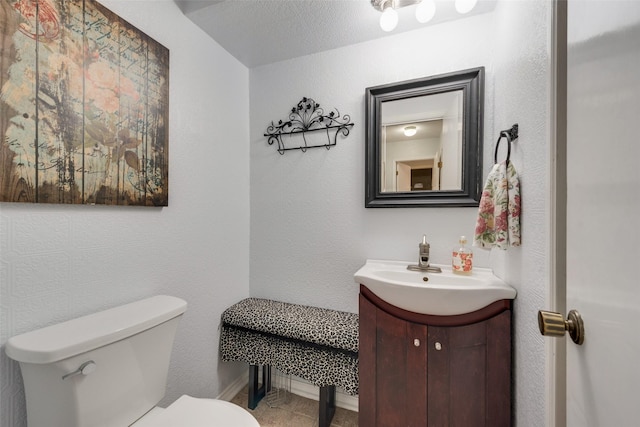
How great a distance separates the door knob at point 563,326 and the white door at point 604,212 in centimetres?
2

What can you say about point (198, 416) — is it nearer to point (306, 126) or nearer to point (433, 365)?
point (433, 365)

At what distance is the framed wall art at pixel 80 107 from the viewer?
2.64 feet

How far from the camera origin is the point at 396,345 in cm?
120

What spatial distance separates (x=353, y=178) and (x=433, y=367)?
1075 mm

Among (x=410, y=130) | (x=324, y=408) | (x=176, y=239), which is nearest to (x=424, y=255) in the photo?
(x=410, y=130)

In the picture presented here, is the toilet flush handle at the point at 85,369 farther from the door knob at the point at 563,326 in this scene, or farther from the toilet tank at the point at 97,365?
the door knob at the point at 563,326

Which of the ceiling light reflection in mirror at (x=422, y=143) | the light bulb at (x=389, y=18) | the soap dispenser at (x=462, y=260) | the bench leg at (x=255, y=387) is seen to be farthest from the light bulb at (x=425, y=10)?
the bench leg at (x=255, y=387)

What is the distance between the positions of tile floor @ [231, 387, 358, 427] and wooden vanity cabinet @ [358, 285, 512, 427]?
1.28ft

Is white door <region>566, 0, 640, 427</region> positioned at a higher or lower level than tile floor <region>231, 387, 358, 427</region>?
higher

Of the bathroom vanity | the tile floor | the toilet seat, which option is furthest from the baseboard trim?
the toilet seat

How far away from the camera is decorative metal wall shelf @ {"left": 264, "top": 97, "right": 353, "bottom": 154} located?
169 cm

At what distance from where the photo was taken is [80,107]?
0.96 meters

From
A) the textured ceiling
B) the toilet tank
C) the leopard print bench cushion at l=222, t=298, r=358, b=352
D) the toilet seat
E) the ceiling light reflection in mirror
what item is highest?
the textured ceiling

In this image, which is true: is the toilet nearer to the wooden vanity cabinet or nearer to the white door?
the wooden vanity cabinet
